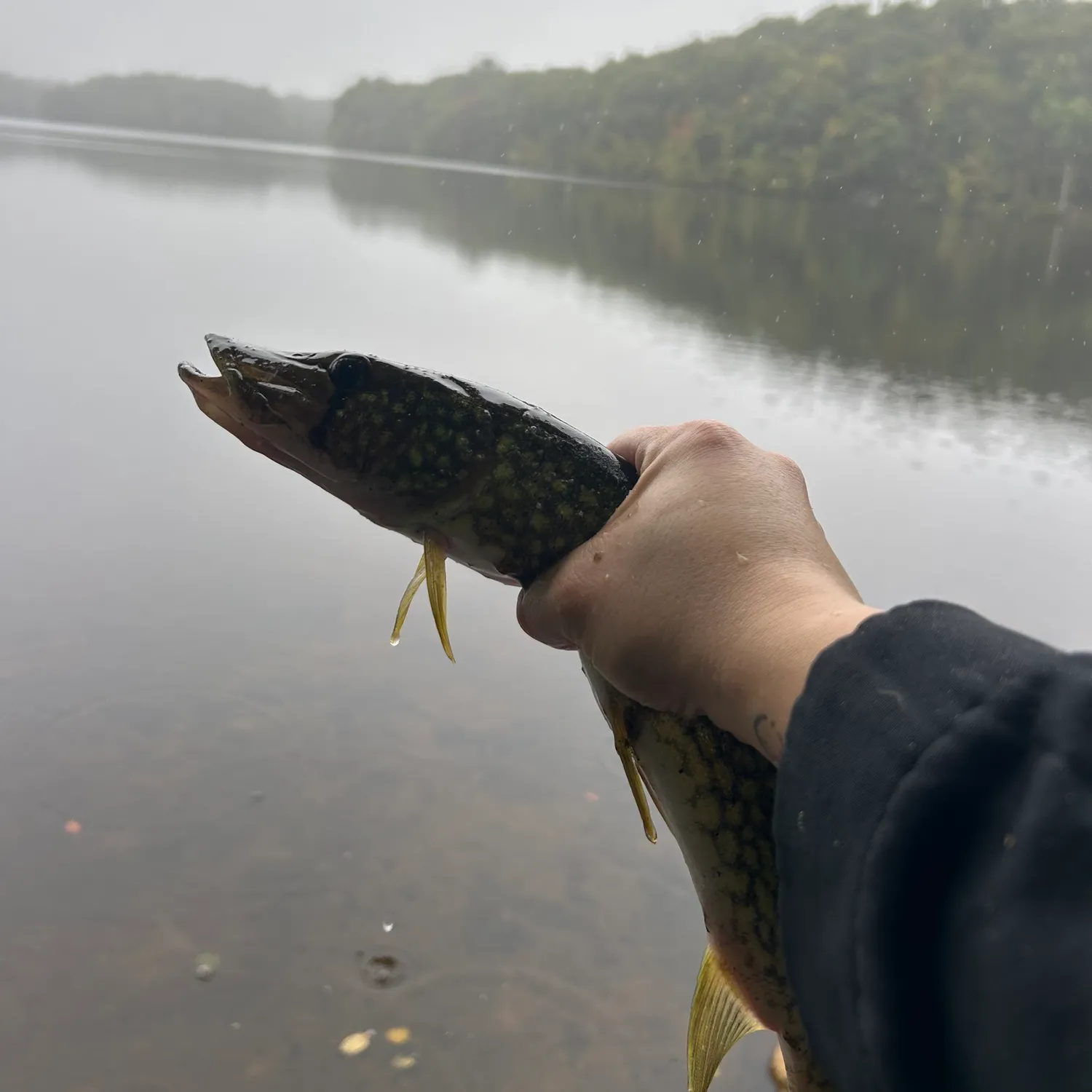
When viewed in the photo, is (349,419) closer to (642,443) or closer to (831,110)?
(642,443)

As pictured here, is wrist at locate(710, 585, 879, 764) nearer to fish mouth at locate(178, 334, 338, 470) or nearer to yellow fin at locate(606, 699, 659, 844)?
yellow fin at locate(606, 699, 659, 844)

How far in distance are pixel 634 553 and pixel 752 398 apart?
7.60 m

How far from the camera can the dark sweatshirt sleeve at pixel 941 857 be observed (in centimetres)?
64

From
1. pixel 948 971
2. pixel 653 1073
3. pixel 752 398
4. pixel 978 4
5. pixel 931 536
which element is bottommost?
pixel 653 1073

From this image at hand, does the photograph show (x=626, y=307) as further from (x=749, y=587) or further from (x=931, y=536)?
(x=749, y=587)

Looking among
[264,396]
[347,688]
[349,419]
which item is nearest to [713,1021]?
[349,419]

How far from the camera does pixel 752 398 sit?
8.55m

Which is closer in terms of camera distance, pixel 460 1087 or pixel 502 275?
pixel 460 1087

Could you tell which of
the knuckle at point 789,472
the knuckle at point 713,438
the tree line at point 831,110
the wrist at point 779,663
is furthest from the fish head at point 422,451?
the tree line at point 831,110

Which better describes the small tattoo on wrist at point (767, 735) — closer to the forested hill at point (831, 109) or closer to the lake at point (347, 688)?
the lake at point (347, 688)

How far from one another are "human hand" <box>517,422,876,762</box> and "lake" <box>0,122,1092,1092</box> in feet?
5.68

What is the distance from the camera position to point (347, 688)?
3939 millimetres

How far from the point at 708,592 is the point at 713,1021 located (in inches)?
29.0

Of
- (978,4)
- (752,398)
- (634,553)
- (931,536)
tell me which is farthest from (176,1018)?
(978,4)
